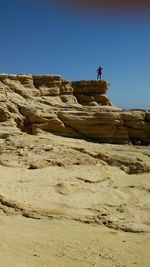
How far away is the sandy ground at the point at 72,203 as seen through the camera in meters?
8.33

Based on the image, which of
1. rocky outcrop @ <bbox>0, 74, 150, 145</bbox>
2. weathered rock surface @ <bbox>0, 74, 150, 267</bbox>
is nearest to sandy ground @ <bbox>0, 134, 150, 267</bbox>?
weathered rock surface @ <bbox>0, 74, 150, 267</bbox>

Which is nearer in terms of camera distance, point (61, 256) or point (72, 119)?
point (61, 256)

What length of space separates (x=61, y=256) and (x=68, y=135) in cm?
1284

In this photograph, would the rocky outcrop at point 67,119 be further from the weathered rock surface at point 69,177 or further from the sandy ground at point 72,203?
the sandy ground at point 72,203

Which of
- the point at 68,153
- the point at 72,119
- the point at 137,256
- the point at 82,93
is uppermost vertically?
the point at 82,93

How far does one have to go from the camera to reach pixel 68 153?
17141 mm

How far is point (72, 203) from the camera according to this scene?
11.6 metres

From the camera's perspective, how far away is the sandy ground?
27.3ft

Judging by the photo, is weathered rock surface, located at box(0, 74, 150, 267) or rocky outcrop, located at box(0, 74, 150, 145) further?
rocky outcrop, located at box(0, 74, 150, 145)

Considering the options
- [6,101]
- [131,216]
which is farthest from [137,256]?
[6,101]

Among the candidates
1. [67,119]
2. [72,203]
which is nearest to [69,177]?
[72,203]

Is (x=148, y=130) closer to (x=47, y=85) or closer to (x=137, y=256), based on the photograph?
(x=47, y=85)

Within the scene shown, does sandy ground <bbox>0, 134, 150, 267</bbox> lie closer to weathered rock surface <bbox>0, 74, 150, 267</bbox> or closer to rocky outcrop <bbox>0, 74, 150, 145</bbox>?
weathered rock surface <bbox>0, 74, 150, 267</bbox>

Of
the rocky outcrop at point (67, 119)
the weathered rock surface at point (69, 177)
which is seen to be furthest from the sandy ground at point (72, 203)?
the rocky outcrop at point (67, 119)
